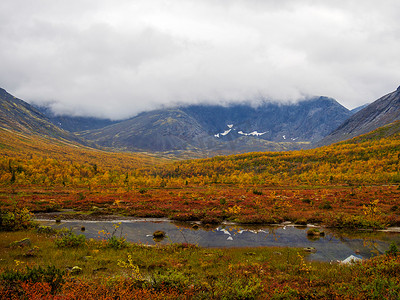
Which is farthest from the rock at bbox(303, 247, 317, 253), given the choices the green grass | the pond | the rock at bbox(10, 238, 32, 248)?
the rock at bbox(10, 238, 32, 248)

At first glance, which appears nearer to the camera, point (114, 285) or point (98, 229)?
point (114, 285)

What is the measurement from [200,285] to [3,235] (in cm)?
2001

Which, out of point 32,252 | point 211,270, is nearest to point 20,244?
point 32,252

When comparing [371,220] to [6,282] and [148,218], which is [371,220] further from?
[6,282]

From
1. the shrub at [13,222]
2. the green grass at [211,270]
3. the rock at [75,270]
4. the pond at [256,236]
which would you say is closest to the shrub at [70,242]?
the green grass at [211,270]

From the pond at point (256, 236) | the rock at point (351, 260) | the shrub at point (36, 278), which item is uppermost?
the shrub at point (36, 278)

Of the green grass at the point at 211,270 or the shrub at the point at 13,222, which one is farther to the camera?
the shrub at the point at 13,222

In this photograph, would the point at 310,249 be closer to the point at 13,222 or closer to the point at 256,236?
the point at 256,236

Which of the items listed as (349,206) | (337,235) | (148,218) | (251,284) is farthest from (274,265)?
(349,206)

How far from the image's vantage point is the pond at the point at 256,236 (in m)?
19.9

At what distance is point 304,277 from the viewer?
42.2 feet

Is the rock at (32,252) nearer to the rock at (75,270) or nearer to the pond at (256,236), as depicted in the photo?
the rock at (75,270)

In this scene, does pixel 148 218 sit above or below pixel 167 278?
below

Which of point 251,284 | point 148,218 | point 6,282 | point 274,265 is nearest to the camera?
point 6,282
